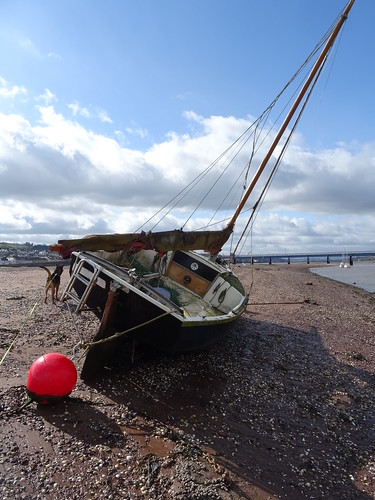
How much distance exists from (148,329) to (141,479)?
3821 mm

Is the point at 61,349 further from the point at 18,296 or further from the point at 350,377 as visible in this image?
the point at 18,296

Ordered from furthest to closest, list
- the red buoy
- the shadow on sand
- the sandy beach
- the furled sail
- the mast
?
1. the mast
2. the furled sail
3. the red buoy
4. the shadow on sand
5. the sandy beach

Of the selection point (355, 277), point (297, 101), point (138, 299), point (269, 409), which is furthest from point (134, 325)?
point (355, 277)

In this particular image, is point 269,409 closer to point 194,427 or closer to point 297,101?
point 194,427

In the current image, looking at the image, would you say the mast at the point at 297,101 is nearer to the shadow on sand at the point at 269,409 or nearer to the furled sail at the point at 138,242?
the furled sail at the point at 138,242

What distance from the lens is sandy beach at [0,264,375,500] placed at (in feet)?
18.2

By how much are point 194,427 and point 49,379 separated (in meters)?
3.12

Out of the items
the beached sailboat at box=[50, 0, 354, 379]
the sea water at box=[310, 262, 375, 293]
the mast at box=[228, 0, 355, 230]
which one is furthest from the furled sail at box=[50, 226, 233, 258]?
the sea water at box=[310, 262, 375, 293]

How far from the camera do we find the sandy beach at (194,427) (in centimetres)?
556

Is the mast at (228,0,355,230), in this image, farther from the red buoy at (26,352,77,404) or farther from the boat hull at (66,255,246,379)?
the red buoy at (26,352,77,404)

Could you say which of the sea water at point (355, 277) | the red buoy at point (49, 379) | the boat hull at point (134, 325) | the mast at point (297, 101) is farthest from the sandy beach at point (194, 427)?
the sea water at point (355, 277)

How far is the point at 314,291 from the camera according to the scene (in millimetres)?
31578

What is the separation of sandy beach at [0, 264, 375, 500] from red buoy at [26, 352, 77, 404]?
1.07 ft

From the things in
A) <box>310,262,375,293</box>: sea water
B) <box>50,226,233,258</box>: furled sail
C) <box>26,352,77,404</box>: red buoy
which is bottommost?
<box>310,262,375,293</box>: sea water
